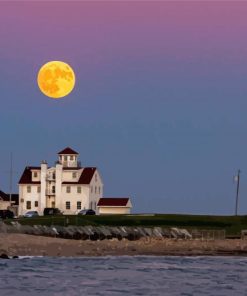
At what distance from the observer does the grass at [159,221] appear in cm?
9138

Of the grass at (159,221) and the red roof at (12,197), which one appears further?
the red roof at (12,197)

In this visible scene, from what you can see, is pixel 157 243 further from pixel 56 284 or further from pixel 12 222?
pixel 56 284

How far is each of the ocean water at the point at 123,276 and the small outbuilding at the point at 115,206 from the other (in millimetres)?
57324

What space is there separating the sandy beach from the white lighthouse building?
44.9 meters

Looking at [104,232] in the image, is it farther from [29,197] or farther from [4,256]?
[29,197]

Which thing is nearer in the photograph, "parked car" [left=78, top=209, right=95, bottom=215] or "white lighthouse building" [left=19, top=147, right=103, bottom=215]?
"parked car" [left=78, top=209, right=95, bottom=215]

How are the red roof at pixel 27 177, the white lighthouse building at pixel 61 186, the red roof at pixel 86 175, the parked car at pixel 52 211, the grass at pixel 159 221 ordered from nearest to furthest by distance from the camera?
the grass at pixel 159 221 → the parked car at pixel 52 211 → the white lighthouse building at pixel 61 186 → the red roof at pixel 86 175 → the red roof at pixel 27 177

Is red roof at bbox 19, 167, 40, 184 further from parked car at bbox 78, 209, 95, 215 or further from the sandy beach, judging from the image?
the sandy beach

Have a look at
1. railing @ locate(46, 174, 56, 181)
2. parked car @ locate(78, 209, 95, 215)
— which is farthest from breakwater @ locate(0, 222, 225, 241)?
railing @ locate(46, 174, 56, 181)

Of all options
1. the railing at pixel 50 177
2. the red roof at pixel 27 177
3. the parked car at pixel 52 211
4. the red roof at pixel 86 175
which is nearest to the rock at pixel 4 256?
the parked car at pixel 52 211

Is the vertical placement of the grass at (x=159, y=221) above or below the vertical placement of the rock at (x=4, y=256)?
above

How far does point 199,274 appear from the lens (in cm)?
5241

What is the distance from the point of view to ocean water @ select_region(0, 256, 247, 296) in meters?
42.5

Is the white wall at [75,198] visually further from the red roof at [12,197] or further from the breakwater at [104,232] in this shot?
the breakwater at [104,232]
